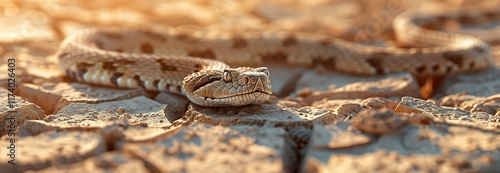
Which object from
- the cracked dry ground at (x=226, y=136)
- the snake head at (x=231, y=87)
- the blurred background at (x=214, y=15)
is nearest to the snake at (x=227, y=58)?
the snake head at (x=231, y=87)

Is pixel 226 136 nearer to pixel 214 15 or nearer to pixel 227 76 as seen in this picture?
pixel 227 76

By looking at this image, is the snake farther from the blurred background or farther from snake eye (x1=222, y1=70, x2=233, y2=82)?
the blurred background

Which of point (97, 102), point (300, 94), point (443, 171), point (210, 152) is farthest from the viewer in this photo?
point (300, 94)

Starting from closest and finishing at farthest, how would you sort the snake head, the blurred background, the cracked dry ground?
the cracked dry ground → the snake head → the blurred background

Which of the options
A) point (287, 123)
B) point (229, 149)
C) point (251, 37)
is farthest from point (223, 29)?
point (229, 149)

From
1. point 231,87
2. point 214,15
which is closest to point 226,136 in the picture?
point 231,87

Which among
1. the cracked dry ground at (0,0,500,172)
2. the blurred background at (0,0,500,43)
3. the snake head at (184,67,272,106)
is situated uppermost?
the blurred background at (0,0,500,43)

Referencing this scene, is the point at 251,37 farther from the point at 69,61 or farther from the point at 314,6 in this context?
the point at 314,6

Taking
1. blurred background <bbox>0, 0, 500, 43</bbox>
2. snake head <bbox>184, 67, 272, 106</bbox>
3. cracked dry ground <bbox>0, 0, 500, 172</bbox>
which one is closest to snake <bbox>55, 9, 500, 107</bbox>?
snake head <bbox>184, 67, 272, 106</bbox>
